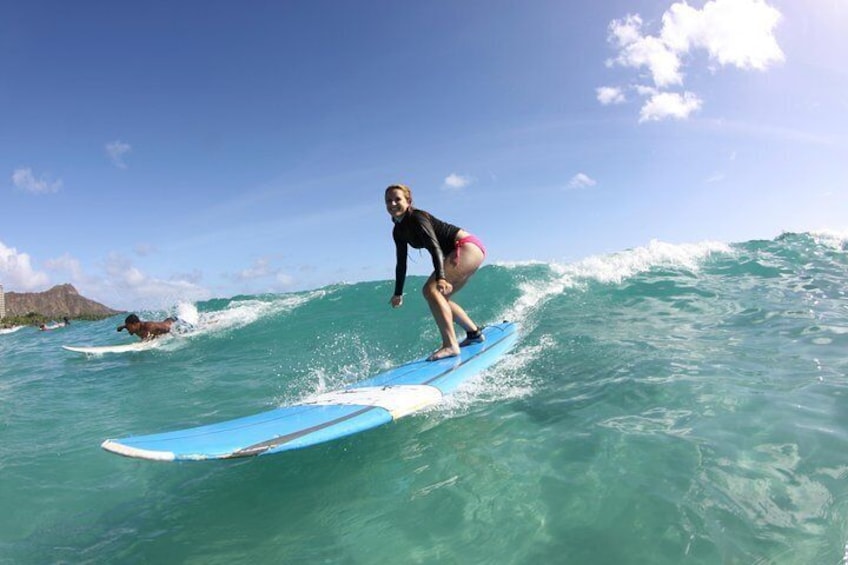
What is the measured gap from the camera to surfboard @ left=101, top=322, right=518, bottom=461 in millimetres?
3162

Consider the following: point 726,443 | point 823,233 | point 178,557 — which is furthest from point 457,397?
point 823,233

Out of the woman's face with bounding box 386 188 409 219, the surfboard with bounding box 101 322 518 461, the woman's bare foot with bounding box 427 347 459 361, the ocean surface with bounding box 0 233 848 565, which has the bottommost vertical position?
the ocean surface with bounding box 0 233 848 565

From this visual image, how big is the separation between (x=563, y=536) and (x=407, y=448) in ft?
5.37

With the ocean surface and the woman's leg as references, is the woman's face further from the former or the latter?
the ocean surface

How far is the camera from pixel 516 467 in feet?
11.2

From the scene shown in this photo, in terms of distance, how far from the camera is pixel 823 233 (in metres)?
21.8

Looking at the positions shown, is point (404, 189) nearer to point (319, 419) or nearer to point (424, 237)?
point (424, 237)

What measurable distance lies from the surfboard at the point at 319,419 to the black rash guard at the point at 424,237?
1149mm

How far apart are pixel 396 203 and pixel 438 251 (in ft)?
2.42

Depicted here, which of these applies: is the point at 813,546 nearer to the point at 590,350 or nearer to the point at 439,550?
the point at 439,550

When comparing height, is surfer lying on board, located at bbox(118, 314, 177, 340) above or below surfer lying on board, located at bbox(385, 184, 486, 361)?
below

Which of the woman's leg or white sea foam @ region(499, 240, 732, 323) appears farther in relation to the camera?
white sea foam @ region(499, 240, 732, 323)

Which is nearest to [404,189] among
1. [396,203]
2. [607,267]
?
[396,203]

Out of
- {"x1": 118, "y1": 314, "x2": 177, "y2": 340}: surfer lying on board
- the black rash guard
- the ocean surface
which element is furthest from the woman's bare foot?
{"x1": 118, "y1": 314, "x2": 177, "y2": 340}: surfer lying on board
